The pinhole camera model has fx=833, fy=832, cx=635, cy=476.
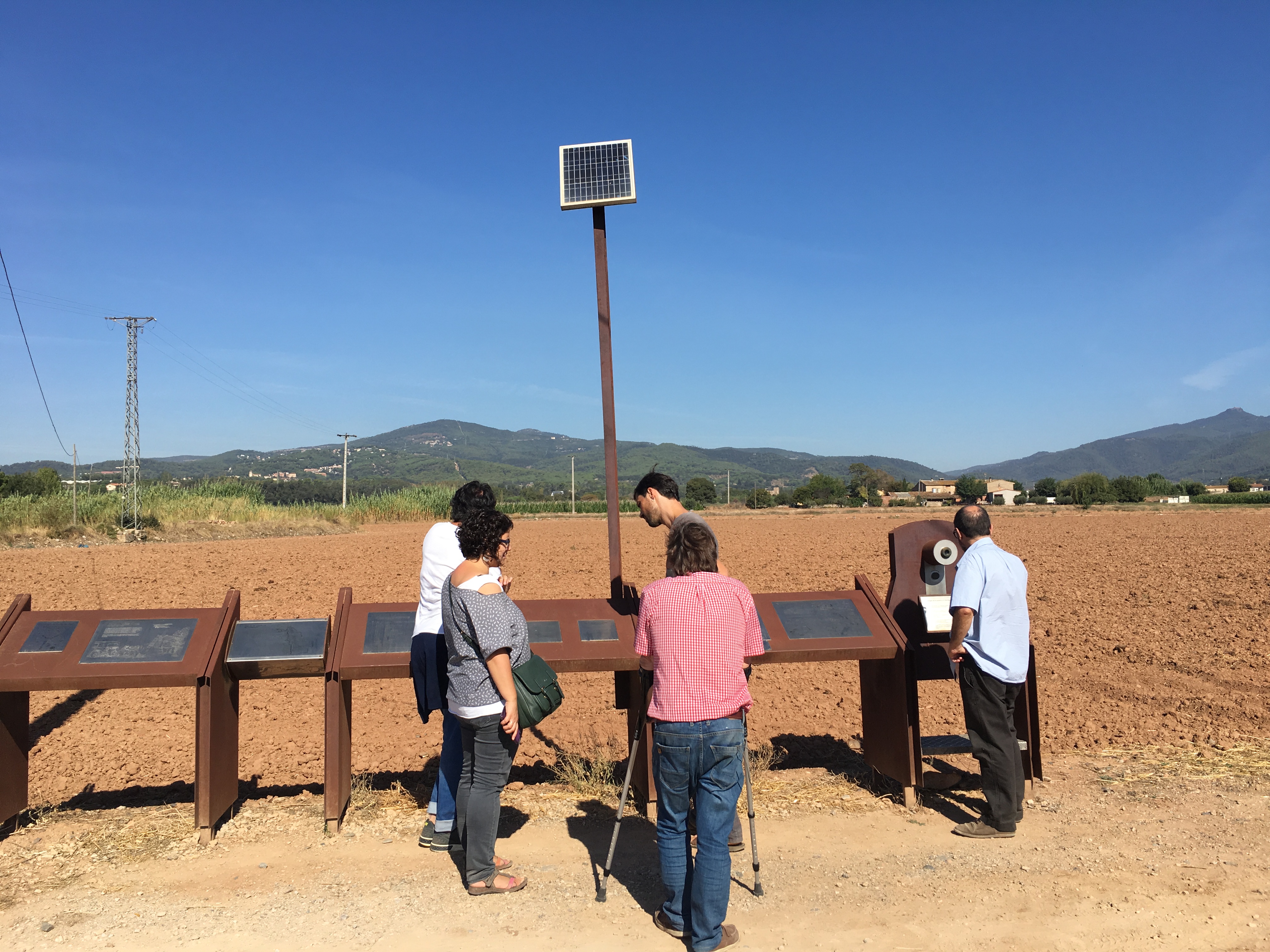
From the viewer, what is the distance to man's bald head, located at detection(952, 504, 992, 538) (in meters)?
4.66

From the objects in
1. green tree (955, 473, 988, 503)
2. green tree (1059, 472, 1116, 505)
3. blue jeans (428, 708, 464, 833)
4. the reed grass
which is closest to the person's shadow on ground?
blue jeans (428, 708, 464, 833)

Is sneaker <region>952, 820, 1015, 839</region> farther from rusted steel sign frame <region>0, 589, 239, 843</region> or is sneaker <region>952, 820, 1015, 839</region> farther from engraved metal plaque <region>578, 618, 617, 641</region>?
rusted steel sign frame <region>0, 589, 239, 843</region>

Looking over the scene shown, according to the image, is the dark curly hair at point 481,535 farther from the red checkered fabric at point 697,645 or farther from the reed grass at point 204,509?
the reed grass at point 204,509

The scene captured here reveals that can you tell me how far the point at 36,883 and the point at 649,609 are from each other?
3300mm

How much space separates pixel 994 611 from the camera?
455cm

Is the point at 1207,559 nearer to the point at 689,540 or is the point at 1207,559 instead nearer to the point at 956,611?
the point at 956,611

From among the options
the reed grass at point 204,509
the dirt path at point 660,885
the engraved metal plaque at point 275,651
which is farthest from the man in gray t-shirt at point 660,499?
the reed grass at point 204,509

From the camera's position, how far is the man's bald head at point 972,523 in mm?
4656

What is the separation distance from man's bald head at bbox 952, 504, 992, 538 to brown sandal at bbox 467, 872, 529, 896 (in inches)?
117

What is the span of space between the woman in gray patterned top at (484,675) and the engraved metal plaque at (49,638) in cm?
234

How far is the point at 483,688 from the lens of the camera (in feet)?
12.4

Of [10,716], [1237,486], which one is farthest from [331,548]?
[1237,486]

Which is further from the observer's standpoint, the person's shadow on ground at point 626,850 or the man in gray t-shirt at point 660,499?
the man in gray t-shirt at point 660,499

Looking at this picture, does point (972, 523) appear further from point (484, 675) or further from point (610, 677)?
point (610, 677)
